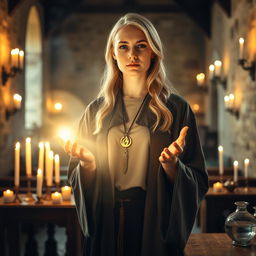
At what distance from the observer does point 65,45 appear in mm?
10844

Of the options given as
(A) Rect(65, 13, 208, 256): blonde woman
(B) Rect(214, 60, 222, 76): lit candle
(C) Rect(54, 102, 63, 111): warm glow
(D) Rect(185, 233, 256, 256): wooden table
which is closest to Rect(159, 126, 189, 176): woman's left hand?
(A) Rect(65, 13, 208, 256): blonde woman

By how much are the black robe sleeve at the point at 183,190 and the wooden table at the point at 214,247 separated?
0.27 meters

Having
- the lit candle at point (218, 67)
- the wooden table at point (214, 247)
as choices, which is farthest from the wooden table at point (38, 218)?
the lit candle at point (218, 67)

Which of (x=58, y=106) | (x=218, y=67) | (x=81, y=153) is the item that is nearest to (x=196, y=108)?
(x=58, y=106)

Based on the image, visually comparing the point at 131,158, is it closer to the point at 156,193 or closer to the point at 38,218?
the point at 156,193

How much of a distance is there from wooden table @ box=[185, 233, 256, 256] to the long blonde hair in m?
0.56

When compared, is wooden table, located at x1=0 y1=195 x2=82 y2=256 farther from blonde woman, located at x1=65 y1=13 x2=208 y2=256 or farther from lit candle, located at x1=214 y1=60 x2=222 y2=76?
lit candle, located at x1=214 y1=60 x2=222 y2=76

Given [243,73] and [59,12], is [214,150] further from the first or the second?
[59,12]

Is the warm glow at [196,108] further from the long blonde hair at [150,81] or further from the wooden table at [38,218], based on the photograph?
the long blonde hair at [150,81]

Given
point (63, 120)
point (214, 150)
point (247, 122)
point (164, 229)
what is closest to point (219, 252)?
point (164, 229)

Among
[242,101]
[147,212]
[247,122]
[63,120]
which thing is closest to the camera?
[147,212]

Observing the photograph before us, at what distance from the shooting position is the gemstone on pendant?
1.70 m

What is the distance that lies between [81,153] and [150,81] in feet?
1.25

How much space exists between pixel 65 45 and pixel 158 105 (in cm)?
941
